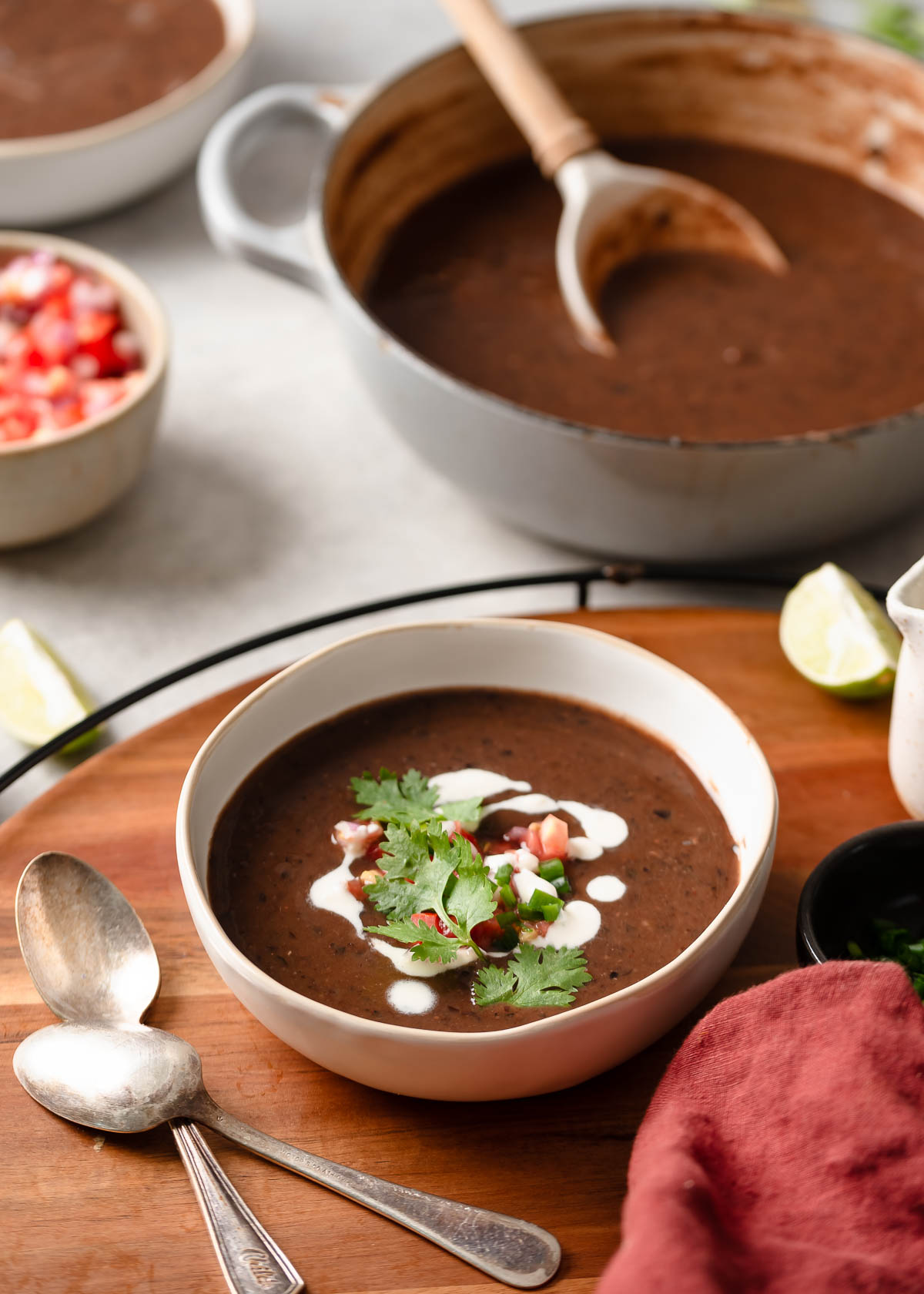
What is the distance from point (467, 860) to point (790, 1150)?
15.0 inches

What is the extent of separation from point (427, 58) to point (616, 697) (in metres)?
1.29

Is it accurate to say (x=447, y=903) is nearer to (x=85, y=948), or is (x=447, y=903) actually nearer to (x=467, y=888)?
(x=467, y=888)

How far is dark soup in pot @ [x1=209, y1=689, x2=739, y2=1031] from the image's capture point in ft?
3.99

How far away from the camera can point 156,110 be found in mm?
2375

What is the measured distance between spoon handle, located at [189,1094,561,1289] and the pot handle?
49.0 inches

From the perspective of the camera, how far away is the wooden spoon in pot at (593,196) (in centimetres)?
213

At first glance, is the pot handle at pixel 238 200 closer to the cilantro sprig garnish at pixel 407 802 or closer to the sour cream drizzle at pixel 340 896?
the cilantro sprig garnish at pixel 407 802

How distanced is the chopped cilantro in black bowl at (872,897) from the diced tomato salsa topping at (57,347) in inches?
49.1

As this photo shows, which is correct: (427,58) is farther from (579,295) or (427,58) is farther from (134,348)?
(134,348)

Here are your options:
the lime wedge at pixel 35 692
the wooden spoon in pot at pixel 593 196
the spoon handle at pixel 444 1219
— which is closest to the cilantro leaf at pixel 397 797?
the spoon handle at pixel 444 1219

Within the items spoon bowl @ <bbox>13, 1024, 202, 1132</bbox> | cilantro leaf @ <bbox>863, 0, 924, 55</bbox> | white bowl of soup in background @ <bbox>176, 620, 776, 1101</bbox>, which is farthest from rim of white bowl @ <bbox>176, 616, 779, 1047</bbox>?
cilantro leaf @ <bbox>863, 0, 924, 55</bbox>

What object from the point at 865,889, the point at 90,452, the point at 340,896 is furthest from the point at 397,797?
the point at 90,452

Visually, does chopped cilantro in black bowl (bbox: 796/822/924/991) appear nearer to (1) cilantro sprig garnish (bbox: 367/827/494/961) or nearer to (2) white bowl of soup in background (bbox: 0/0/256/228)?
(1) cilantro sprig garnish (bbox: 367/827/494/961)

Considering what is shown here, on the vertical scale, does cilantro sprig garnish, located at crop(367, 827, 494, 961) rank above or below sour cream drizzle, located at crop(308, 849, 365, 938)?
above
